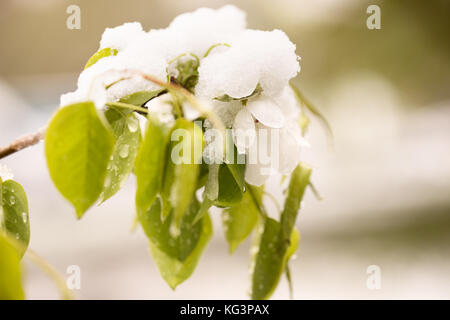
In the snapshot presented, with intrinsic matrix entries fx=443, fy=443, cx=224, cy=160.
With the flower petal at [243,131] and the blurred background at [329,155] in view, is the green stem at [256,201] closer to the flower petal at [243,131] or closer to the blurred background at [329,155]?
the flower petal at [243,131]

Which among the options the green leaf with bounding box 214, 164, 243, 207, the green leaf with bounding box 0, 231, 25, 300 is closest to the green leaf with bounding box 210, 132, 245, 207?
the green leaf with bounding box 214, 164, 243, 207

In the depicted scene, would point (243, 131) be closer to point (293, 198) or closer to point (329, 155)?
point (293, 198)

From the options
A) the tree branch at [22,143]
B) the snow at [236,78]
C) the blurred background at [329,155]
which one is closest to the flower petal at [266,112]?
the snow at [236,78]

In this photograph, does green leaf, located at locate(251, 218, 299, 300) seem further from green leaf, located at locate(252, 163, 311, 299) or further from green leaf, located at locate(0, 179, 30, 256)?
green leaf, located at locate(0, 179, 30, 256)

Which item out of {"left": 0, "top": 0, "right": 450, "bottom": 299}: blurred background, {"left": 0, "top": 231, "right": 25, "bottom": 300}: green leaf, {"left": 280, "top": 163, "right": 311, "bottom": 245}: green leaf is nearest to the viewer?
{"left": 0, "top": 231, "right": 25, "bottom": 300}: green leaf

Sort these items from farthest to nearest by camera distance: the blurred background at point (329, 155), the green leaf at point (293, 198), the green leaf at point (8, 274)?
the blurred background at point (329, 155)
the green leaf at point (293, 198)
the green leaf at point (8, 274)

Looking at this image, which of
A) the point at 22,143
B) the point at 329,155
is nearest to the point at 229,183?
the point at 22,143
